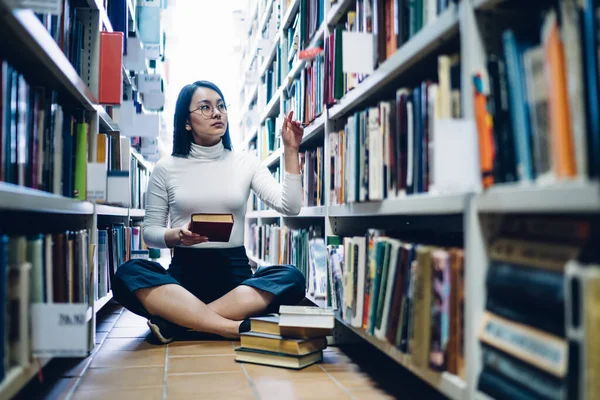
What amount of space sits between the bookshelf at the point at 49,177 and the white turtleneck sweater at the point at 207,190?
0.26m

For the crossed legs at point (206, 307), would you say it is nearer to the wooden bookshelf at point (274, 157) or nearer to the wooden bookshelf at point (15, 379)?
the wooden bookshelf at point (15, 379)

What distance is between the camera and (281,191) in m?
2.07

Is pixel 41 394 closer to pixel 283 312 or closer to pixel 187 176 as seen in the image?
pixel 283 312

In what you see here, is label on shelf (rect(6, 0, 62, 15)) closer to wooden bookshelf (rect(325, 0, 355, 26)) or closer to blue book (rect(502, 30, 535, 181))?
blue book (rect(502, 30, 535, 181))

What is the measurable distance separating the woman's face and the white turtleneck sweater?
7cm

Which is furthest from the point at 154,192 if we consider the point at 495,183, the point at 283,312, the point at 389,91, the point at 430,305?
the point at 495,183

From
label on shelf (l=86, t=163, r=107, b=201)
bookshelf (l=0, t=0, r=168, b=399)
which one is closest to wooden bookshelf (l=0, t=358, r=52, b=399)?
bookshelf (l=0, t=0, r=168, b=399)

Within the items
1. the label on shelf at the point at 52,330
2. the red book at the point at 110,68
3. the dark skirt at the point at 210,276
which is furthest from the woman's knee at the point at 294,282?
the label on shelf at the point at 52,330

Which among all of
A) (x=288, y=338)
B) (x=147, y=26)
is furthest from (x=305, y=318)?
(x=147, y=26)

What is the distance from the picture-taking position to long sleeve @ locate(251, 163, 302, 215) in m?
1.98

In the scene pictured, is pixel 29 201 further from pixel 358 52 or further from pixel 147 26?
pixel 147 26

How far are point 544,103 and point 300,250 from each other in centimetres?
184

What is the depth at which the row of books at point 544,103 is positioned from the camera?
0.67m

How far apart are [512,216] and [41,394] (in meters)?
1.21
